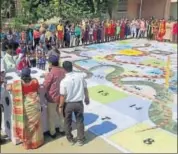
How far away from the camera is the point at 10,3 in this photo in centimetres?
2258

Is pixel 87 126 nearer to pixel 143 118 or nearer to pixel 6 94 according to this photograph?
pixel 143 118

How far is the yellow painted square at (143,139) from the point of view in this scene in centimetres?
561

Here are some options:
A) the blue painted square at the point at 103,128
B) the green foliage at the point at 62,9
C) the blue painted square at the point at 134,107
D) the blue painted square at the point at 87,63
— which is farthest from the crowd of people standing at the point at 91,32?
the blue painted square at the point at 103,128

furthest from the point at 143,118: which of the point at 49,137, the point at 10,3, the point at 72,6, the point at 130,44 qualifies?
the point at 10,3

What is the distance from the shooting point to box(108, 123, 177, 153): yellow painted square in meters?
5.61

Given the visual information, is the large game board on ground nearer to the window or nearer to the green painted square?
the green painted square

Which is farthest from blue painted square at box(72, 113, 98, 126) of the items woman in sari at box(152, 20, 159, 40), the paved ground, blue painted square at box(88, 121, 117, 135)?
woman in sari at box(152, 20, 159, 40)

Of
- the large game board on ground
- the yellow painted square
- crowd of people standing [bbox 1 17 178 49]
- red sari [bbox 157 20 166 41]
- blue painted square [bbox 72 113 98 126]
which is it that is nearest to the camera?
the yellow painted square

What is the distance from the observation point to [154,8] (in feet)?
90.9

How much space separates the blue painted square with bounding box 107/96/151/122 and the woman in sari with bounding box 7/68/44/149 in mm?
2441

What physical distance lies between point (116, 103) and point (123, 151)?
8.34ft

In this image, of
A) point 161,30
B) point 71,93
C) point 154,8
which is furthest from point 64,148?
point 154,8

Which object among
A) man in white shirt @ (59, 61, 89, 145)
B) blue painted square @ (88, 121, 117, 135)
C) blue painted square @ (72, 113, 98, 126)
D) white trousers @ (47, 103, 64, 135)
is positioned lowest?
blue painted square @ (88, 121, 117, 135)

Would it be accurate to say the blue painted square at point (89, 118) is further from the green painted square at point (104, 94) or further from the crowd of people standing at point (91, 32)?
the crowd of people standing at point (91, 32)
